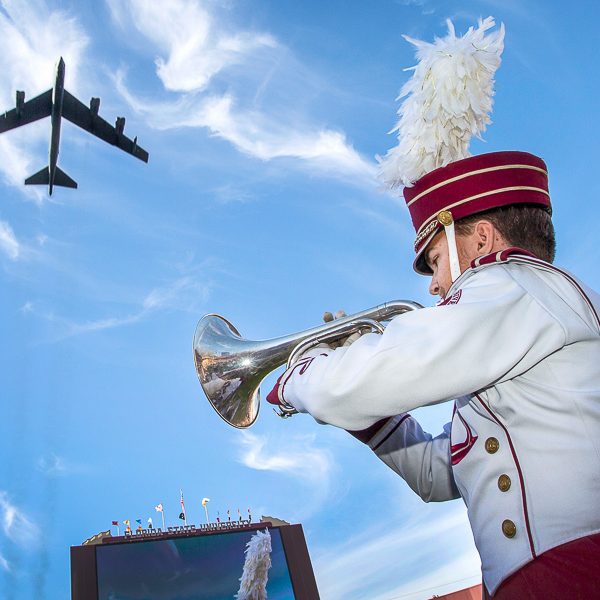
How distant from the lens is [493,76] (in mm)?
1898

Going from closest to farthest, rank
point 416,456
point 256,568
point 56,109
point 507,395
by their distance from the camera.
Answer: point 507,395 < point 416,456 < point 56,109 < point 256,568

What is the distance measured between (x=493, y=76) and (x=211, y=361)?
54.8 inches

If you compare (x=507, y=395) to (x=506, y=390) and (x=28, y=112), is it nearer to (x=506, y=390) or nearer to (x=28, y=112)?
(x=506, y=390)

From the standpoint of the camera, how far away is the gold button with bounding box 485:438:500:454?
59.1 inches

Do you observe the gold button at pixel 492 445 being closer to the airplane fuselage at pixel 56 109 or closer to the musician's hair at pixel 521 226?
the musician's hair at pixel 521 226

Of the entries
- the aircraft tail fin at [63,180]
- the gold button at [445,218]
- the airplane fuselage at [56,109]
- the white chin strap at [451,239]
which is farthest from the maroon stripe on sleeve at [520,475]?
the aircraft tail fin at [63,180]

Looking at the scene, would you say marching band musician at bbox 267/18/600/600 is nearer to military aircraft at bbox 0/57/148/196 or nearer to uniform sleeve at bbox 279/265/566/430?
uniform sleeve at bbox 279/265/566/430

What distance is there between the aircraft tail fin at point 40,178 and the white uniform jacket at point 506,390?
29.5 m

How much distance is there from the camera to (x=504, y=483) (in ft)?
4.78

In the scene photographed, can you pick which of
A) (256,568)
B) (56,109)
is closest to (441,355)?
(56,109)

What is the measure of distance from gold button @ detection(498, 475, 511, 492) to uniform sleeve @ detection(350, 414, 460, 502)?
0.58 m

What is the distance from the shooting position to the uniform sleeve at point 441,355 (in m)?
1.38

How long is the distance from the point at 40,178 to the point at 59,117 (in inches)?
186

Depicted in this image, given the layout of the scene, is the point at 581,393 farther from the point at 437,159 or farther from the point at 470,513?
the point at 437,159
